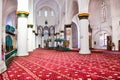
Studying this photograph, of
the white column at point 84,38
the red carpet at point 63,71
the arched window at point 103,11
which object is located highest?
the arched window at point 103,11

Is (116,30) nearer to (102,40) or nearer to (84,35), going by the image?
(102,40)

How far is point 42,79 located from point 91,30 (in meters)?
18.3

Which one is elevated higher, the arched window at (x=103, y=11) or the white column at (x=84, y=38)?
the arched window at (x=103, y=11)

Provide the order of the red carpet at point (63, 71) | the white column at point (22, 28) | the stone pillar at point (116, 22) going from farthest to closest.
Result: 1. the stone pillar at point (116, 22)
2. the white column at point (22, 28)
3. the red carpet at point (63, 71)

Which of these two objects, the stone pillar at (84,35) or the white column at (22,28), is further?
the stone pillar at (84,35)

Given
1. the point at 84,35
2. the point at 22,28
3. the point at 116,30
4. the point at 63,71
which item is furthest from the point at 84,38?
the point at 63,71

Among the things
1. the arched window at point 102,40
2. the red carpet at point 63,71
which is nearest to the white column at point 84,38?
the red carpet at point 63,71

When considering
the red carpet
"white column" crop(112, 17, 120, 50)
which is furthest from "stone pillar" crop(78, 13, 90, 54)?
"white column" crop(112, 17, 120, 50)

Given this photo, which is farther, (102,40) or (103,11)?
(102,40)

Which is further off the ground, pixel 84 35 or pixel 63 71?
pixel 84 35

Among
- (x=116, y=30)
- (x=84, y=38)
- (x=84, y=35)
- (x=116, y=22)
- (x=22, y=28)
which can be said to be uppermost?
(x=116, y=22)

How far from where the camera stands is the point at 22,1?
995 centimetres

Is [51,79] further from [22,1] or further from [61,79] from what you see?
[22,1]

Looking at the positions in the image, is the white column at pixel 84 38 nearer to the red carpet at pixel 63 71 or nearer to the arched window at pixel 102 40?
the red carpet at pixel 63 71
